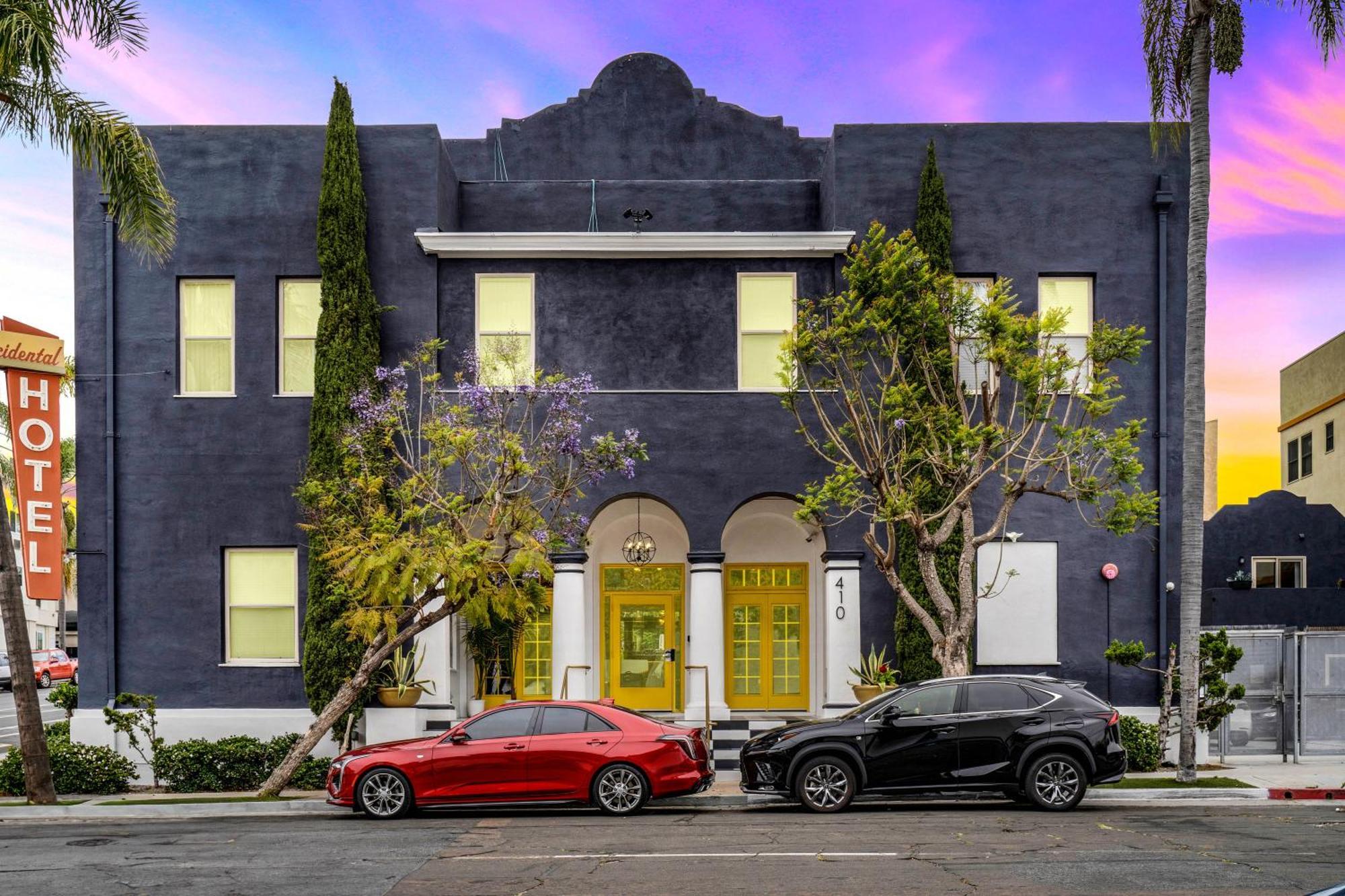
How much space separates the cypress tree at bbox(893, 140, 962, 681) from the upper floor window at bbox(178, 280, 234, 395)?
11.0 m

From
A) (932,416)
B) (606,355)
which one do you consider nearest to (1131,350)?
(932,416)

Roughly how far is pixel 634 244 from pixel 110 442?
28.8 feet

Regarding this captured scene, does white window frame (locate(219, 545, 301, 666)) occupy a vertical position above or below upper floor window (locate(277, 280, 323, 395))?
below

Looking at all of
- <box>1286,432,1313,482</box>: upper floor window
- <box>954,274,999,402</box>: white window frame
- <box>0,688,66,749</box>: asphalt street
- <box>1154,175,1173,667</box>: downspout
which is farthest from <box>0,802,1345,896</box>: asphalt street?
<box>1286,432,1313,482</box>: upper floor window

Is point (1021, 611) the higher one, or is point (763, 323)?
point (763, 323)

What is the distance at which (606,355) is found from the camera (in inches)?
829

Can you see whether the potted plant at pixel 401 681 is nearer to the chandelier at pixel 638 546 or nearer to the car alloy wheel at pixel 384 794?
the chandelier at pixel 638 546

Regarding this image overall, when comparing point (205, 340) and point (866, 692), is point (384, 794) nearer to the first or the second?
point (866, 692)

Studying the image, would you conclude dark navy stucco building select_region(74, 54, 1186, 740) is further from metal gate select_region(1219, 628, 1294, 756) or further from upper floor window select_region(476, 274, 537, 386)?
metal gate select_region(1219, 628, 1294, 756)

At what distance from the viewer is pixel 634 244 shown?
68.3ft

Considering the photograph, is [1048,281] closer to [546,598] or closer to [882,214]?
[882,214]

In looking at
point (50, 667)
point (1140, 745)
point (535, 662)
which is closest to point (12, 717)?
point (50, 667)

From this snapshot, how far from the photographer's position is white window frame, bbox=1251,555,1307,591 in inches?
1259

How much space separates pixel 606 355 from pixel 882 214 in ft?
16.3
